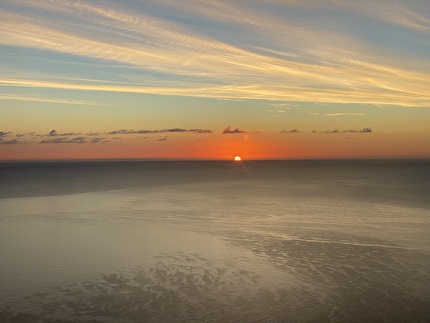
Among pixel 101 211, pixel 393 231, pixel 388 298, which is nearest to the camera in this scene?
pixel 388 298

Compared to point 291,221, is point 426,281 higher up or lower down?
higher up

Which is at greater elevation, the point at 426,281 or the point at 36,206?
the point at 426,281

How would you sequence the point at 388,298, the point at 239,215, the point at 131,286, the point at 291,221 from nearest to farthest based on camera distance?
the point at 388,298
the point at 131,286
the point at 291,221
the point at 239,215

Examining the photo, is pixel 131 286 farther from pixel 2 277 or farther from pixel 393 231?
pixel 393 231

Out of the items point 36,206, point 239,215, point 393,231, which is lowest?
point 36,206

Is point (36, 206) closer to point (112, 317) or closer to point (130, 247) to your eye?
point (130, 247)

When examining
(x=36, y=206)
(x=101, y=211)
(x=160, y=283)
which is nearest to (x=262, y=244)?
(x=160, y=283)

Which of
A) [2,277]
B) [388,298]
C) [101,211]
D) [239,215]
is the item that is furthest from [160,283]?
[101,211]

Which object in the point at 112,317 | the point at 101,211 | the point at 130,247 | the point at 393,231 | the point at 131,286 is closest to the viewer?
the point at 112,317

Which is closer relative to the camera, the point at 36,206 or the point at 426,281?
the point at 426,281
